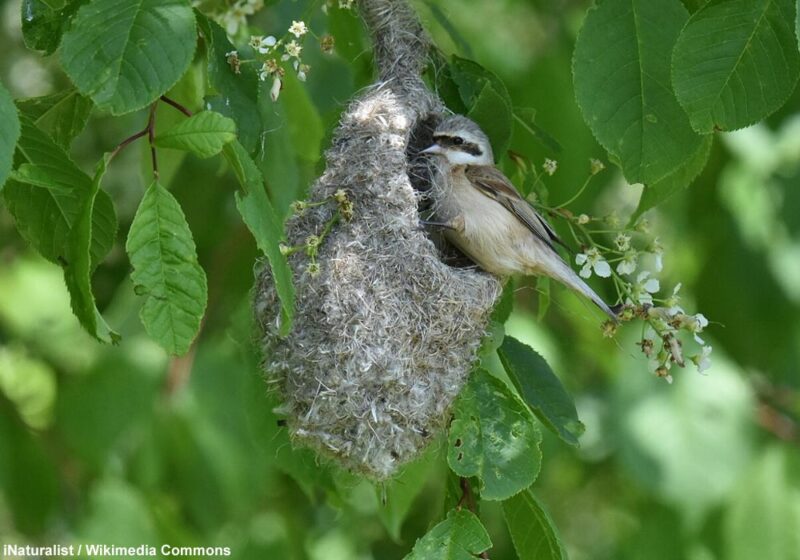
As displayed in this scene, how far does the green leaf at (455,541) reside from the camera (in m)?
3.19

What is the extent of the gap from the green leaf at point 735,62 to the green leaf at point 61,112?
1.81 meters

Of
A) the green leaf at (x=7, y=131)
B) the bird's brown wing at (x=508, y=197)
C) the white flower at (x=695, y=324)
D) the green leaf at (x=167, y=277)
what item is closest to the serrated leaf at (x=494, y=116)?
the bird's brown wing at (x=508, y=197)

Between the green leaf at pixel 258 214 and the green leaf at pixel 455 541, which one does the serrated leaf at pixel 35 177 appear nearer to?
the green leaf at pixel 258 214

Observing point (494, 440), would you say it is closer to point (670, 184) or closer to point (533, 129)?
point (670, 184)

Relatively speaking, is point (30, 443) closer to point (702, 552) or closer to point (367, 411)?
point (367, 411)

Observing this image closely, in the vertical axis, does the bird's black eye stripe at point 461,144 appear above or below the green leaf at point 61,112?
below

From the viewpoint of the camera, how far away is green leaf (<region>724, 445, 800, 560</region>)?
5508mm

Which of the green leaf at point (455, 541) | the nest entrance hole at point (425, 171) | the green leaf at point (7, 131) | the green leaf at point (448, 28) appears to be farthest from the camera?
the green leaf at point (448, 28)

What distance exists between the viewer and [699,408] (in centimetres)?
575

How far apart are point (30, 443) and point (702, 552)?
3.62 meters

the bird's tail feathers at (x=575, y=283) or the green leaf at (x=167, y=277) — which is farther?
the bird's tail feathers at (x=575, y=283)

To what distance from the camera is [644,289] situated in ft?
11.1

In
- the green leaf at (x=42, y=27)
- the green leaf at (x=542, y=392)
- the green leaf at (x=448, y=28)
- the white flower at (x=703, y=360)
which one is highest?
the green leaf at (x=42, y=27)

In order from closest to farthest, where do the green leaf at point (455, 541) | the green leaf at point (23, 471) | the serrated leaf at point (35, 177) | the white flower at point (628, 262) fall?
the serrated leaf at point (35, 177) → the green leaf at point (455, 541) → the white flower at point (628, 262) → the green leaf at point (23, 471)
